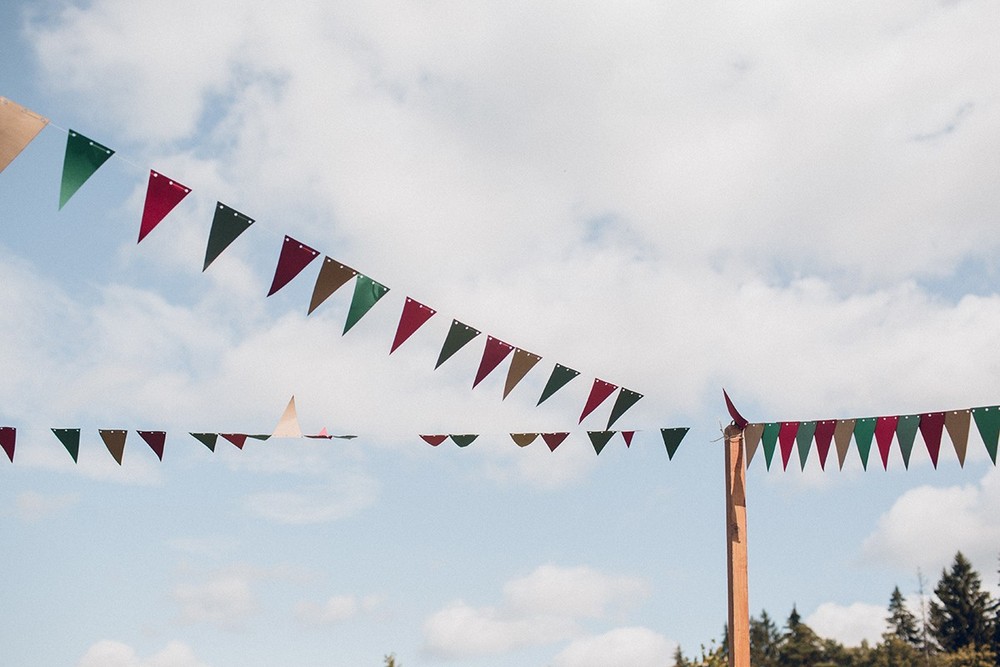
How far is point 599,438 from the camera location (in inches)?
406

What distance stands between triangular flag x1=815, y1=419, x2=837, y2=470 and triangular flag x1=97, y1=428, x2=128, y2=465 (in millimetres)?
7365

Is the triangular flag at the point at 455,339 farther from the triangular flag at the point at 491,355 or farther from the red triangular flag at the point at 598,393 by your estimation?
the red triangular flag at the point at 598,393

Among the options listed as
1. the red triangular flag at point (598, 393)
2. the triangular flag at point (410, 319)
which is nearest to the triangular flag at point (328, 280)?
the triangular flag at point (410, 319)

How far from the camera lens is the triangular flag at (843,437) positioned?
374 inches

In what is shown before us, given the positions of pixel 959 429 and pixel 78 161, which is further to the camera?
pixel 959 429

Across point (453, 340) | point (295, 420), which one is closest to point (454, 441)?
point (295, 420)

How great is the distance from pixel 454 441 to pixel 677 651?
5090 centimetres

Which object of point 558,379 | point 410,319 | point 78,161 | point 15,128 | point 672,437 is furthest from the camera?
point 672,437

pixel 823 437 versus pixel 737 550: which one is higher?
pixel 823 437

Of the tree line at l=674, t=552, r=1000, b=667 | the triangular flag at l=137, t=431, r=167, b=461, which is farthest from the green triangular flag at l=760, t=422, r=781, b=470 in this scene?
the tree line at l=674, t=552, r=1000, b=667

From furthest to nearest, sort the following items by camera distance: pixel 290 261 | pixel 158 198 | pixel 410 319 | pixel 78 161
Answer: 1. pixel 410 319
2. pixel 290 261
3. pixel 158 198
4. pixel 78 161

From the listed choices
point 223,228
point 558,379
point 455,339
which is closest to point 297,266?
point 223,228

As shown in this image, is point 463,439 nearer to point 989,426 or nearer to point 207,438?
point 207,438

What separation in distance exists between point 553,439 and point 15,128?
631 centimetres
